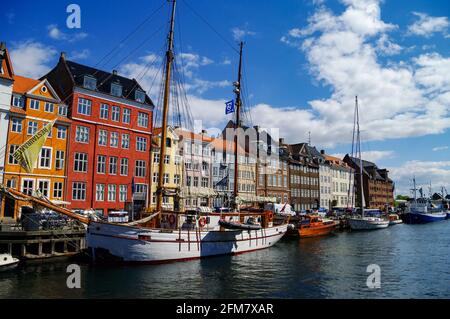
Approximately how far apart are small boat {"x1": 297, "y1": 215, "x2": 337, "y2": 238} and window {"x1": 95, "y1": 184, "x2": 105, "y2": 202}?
26797 mm

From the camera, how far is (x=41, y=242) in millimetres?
29578

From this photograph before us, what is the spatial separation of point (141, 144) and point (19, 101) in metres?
17.3

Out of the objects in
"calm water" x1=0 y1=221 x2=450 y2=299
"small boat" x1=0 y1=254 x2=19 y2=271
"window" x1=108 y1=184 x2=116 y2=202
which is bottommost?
"calm water" x1=0 y1=221 x2=450 y2=299

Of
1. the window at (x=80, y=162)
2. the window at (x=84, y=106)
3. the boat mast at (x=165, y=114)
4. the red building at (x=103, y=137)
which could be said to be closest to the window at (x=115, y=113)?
the red building at (x=103, y=137)

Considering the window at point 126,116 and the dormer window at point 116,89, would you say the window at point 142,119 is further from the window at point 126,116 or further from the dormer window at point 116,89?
the dormer window at point 116,89

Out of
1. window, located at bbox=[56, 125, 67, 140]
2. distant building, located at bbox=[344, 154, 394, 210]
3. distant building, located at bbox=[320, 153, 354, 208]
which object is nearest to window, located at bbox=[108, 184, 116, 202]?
window, located at bbox=[56, 125, 67, 140]

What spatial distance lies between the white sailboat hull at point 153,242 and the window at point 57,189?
63.1ft

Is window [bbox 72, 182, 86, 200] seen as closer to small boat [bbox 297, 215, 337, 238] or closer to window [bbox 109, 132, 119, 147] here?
window [bbox 109, 132, 119, 147]

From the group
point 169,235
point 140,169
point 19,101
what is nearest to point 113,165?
point 140,169

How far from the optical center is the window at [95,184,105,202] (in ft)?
158

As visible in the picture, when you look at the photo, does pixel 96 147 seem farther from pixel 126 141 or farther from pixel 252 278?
pixel 252 278
